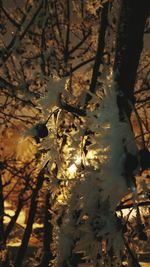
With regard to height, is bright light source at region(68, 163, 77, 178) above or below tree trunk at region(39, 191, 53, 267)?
below

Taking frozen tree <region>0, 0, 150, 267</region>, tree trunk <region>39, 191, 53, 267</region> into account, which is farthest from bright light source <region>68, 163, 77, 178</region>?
tree trunk <region>39, 191, 53, 267</region>

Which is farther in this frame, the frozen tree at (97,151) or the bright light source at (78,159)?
the bright light source at (78,159)

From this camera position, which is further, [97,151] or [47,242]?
[47,242]

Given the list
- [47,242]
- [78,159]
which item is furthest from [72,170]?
[47,242]

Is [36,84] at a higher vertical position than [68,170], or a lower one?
higher

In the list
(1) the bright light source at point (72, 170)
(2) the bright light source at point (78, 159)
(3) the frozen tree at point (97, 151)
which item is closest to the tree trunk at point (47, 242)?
(3) the frozen tree at point (97, 151)

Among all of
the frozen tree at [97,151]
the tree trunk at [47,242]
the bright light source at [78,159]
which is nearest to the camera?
the frozen tree at [97,151]

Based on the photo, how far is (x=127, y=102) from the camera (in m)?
2.37

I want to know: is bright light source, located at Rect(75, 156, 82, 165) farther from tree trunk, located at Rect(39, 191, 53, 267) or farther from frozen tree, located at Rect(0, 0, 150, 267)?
tree trunk, located at Rect(39, 191, 53, 267)

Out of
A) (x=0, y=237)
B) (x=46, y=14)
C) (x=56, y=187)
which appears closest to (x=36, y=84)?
(x=46, y=14)

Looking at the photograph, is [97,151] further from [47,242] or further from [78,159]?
[47,242]

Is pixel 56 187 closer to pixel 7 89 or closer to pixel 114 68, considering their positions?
pixel 114 68

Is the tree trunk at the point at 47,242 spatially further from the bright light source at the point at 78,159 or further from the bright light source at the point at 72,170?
the bright light source at the point at 78,159

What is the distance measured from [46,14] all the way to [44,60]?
90cm
